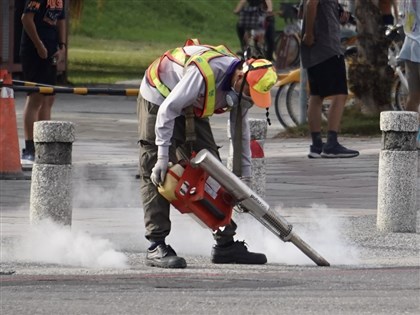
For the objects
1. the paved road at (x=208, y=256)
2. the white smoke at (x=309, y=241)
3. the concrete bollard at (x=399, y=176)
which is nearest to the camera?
the paved road at (x=208, y=256)

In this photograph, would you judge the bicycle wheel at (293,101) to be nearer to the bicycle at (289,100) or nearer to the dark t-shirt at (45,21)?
the bicycle at (289,100)

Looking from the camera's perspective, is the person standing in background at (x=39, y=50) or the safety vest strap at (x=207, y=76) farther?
the person standing in background at (x=39, y=50)

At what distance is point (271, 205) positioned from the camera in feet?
39.9

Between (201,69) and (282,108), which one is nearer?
(201,69)

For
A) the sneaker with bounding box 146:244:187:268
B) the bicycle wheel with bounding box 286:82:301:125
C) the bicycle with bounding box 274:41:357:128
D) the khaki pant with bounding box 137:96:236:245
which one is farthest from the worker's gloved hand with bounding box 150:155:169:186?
the bicycle wheel with bounding box 286:82:301:125

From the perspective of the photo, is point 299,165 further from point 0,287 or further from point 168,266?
point 0,287

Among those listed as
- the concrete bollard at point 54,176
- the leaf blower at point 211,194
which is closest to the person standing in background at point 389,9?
the concrete bollard at point 54,176

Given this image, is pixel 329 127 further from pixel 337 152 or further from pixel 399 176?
pixel 399 176

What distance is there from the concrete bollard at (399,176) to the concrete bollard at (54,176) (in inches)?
87.3

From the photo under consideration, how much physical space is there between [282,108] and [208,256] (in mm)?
8380

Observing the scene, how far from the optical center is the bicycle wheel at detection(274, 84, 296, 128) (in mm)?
18109

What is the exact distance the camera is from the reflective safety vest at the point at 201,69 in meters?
8.92

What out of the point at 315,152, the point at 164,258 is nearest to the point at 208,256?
the point at 164,258

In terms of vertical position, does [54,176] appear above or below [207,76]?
below
